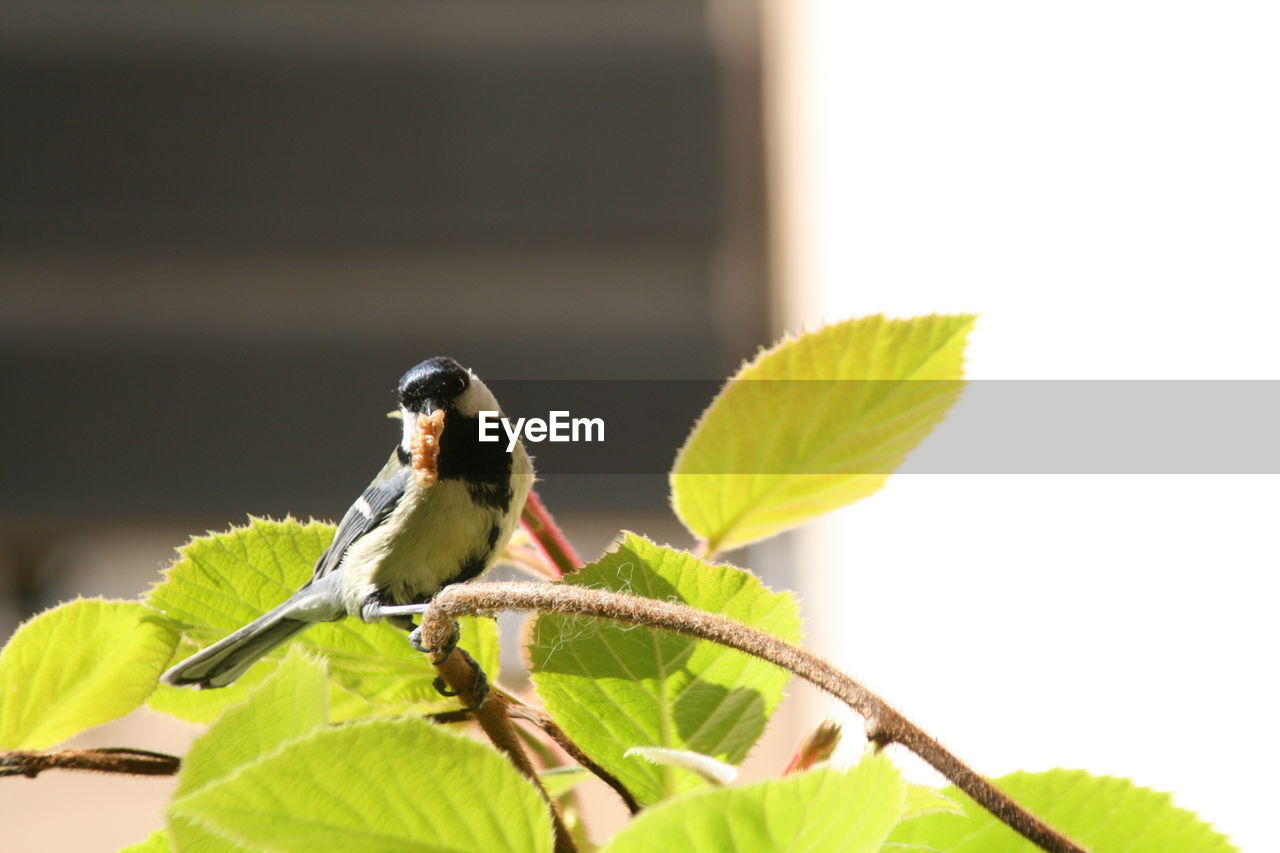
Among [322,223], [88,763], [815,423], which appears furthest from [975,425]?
[322,223]

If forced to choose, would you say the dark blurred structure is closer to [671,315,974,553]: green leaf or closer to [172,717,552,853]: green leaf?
[671,315,974,553]: green leaf

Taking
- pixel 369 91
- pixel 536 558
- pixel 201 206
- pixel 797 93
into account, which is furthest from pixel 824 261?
pixel 536 558

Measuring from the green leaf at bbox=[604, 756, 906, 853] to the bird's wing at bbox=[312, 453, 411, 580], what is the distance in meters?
0.10

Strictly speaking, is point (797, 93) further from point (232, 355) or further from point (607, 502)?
point (232, 355)

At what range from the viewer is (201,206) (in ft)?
3.82

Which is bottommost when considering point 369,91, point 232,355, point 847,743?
point 847,743

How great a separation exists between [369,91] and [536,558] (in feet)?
3.54

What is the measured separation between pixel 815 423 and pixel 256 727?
132mm

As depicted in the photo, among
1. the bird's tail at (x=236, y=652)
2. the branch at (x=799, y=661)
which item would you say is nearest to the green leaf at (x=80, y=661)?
the bird's tail at (x=236, y=652)

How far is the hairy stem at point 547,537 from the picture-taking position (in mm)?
229

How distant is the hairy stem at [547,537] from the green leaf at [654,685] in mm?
33

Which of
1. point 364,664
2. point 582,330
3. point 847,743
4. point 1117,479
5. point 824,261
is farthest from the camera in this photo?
point 582,330

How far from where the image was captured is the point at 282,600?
216 mm

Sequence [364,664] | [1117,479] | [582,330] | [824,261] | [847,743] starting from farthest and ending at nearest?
1. [582,330]
2. [824,261]
3. [847,743]
4. [1117,479]
5. [364,664]
